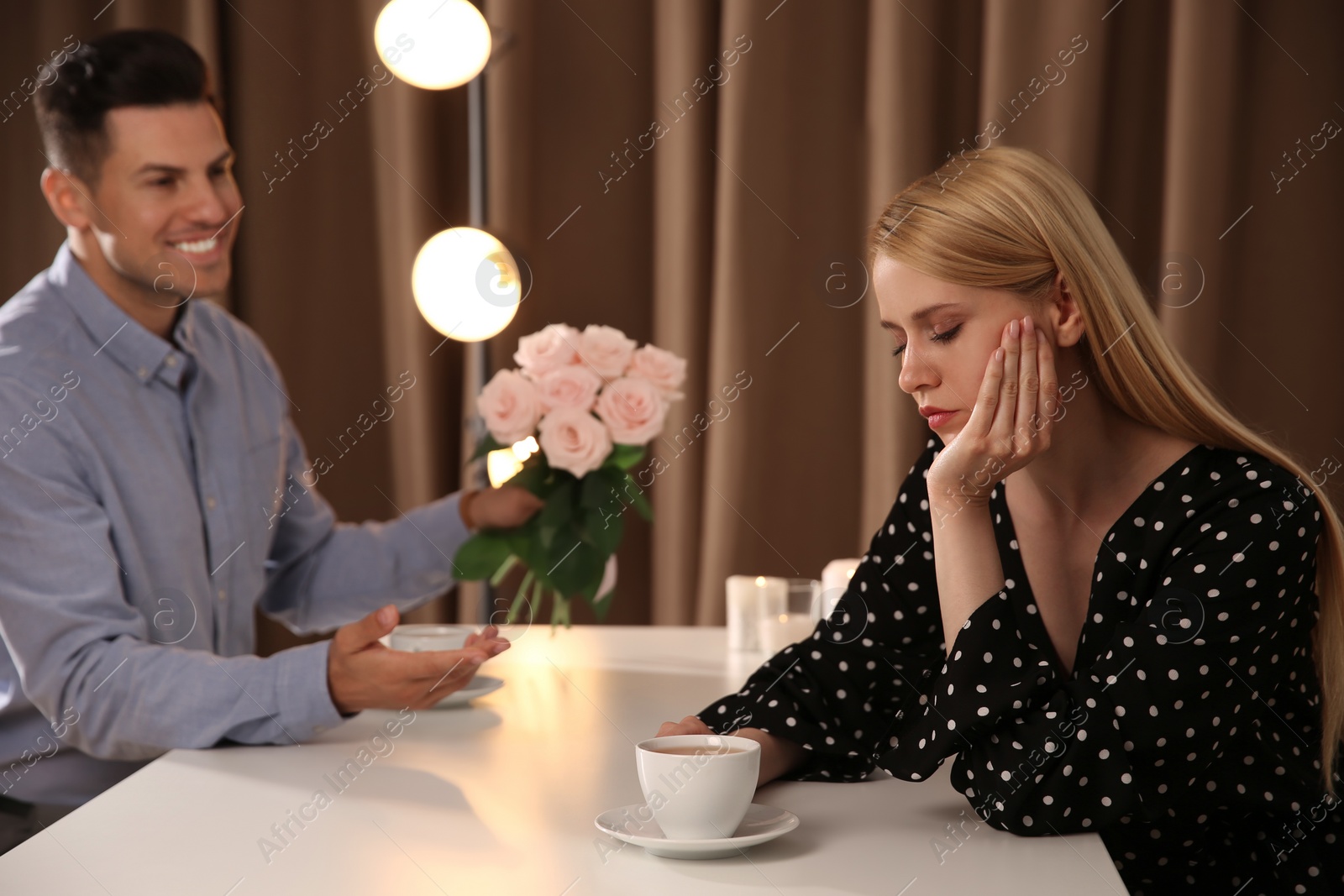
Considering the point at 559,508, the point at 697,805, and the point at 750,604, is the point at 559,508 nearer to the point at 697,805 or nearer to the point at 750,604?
the point at 750,604

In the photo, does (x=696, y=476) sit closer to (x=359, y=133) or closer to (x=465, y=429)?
(x=465, y=429)

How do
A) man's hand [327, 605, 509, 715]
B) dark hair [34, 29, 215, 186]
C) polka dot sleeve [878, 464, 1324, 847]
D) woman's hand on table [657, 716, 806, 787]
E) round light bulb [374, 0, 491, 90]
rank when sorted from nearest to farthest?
polka dot sleeve [878, 464, 1324, 847], woman's hand on table [657, 716, 806, 787], man's hand [327, 605, 509, 715], dark hair [34, 29, 215, 186], round light bulb [374, 0, 491, 90]

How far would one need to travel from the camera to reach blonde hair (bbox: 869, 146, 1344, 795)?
1.03 metres

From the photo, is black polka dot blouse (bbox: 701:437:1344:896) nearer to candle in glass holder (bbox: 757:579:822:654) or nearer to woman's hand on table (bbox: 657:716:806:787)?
woman's hand on table (bbox: 657:716:806:787)

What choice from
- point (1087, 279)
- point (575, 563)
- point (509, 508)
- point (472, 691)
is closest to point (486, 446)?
→ point (509, 508)

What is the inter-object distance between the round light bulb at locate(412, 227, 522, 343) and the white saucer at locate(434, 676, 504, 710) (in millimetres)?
921

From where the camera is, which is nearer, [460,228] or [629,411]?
[629,411]

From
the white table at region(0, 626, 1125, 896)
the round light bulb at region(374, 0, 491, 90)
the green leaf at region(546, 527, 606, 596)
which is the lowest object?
the white table at region(0, 626, 1125, 896)

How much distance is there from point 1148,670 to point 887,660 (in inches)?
10.6

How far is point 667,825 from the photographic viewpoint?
2.57 ft

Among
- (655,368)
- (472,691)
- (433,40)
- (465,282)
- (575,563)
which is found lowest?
(472,691)

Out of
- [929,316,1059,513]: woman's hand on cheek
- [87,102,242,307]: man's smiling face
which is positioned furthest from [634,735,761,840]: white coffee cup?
[87,102,242,307]: man's smiling face

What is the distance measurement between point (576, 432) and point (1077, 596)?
584 millimetres

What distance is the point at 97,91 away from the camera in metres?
1.57
